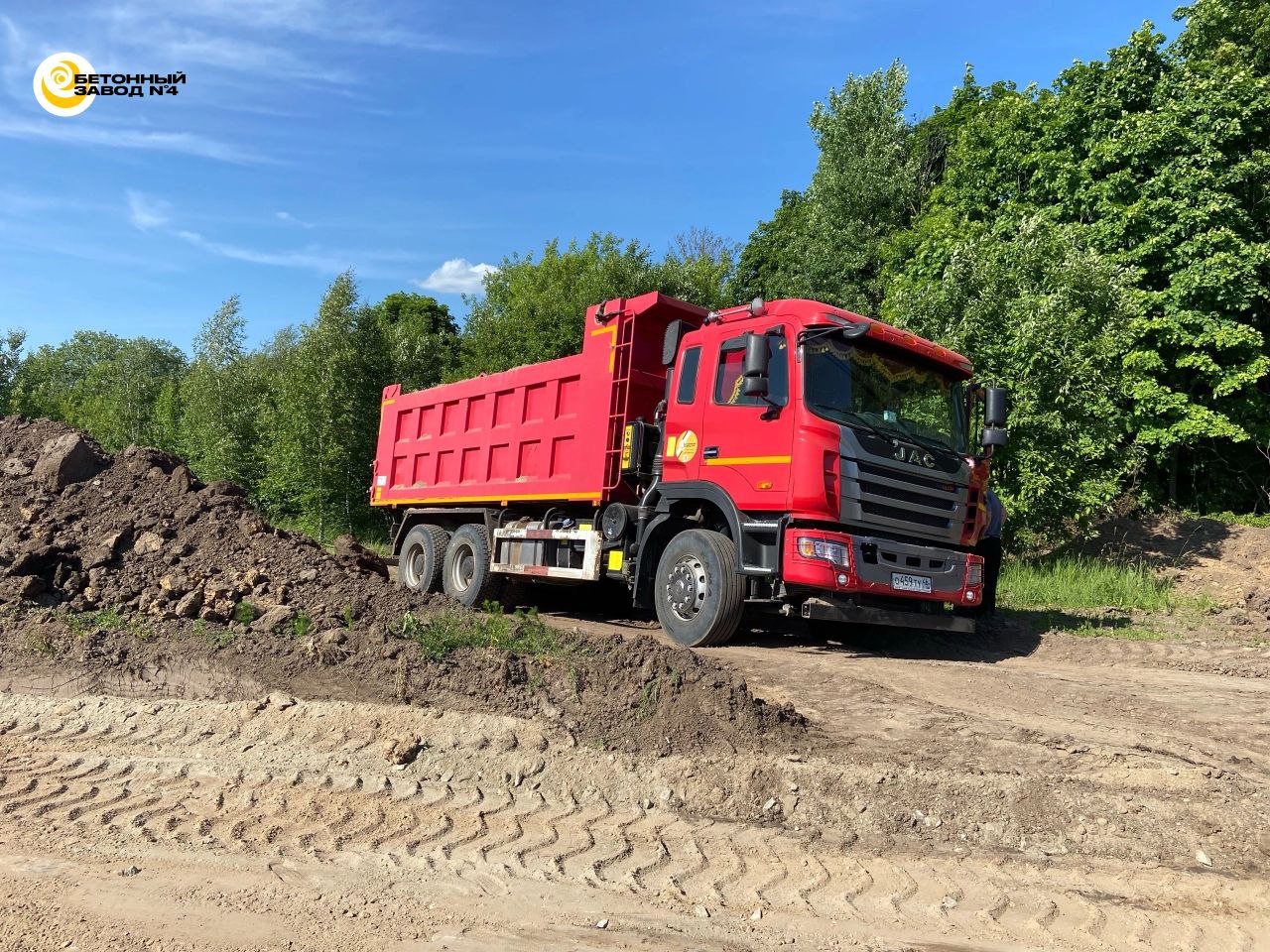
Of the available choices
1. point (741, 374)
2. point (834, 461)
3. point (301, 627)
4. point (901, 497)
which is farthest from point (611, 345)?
point (301, 627)

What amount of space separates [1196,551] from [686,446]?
10.8m

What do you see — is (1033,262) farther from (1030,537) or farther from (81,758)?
(81,758)

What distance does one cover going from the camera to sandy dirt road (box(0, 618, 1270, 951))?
329 centimetres

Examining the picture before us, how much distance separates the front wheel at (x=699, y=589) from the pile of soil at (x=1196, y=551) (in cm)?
768

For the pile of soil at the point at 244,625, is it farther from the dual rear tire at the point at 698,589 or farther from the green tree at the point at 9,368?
the green tree at the point at 9,368

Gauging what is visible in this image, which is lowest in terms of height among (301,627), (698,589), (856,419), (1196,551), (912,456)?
(301,627)

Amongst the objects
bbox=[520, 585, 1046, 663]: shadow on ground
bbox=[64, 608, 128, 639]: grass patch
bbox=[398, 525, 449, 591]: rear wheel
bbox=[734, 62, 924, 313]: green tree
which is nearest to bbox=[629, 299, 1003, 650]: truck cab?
bbox=[520, 585, 1046, 663]: shadow on ground

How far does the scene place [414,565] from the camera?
43.8 ft

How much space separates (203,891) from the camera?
337 centimetres

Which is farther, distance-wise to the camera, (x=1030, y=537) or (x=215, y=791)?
(x=1030, y=537)

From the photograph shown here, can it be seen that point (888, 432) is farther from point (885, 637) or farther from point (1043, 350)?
point (1043, 350)

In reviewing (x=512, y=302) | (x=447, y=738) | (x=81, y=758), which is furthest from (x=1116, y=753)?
(x=512, y=302)

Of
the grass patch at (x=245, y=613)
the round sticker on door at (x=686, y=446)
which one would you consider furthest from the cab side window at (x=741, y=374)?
the grass patch at (x=245, y=613)

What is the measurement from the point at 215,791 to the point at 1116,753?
15.2ft
